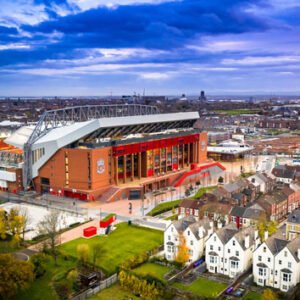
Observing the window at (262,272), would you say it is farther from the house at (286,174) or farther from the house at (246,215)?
the house at (286,174)

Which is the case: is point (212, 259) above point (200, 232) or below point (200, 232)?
below

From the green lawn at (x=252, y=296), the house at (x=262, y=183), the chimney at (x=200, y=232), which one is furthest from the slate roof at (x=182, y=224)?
the house at (x=262, y=183)

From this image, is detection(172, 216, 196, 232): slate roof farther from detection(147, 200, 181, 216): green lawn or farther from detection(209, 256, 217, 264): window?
detection(147, 200, 181, 216): green lawn

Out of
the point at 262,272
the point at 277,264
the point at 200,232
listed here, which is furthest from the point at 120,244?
the point at 277,264

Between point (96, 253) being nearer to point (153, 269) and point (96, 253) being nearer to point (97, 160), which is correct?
point (153, 269)

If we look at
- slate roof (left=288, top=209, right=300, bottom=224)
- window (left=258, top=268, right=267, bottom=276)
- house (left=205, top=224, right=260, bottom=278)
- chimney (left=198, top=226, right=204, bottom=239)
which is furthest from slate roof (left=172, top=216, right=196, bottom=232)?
slate roof (left=288, top=209, right=300, bottom=224)

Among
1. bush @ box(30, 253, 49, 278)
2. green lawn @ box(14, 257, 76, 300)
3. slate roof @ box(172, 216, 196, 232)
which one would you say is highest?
slate roof @ box(172, 216, 196, 232)
